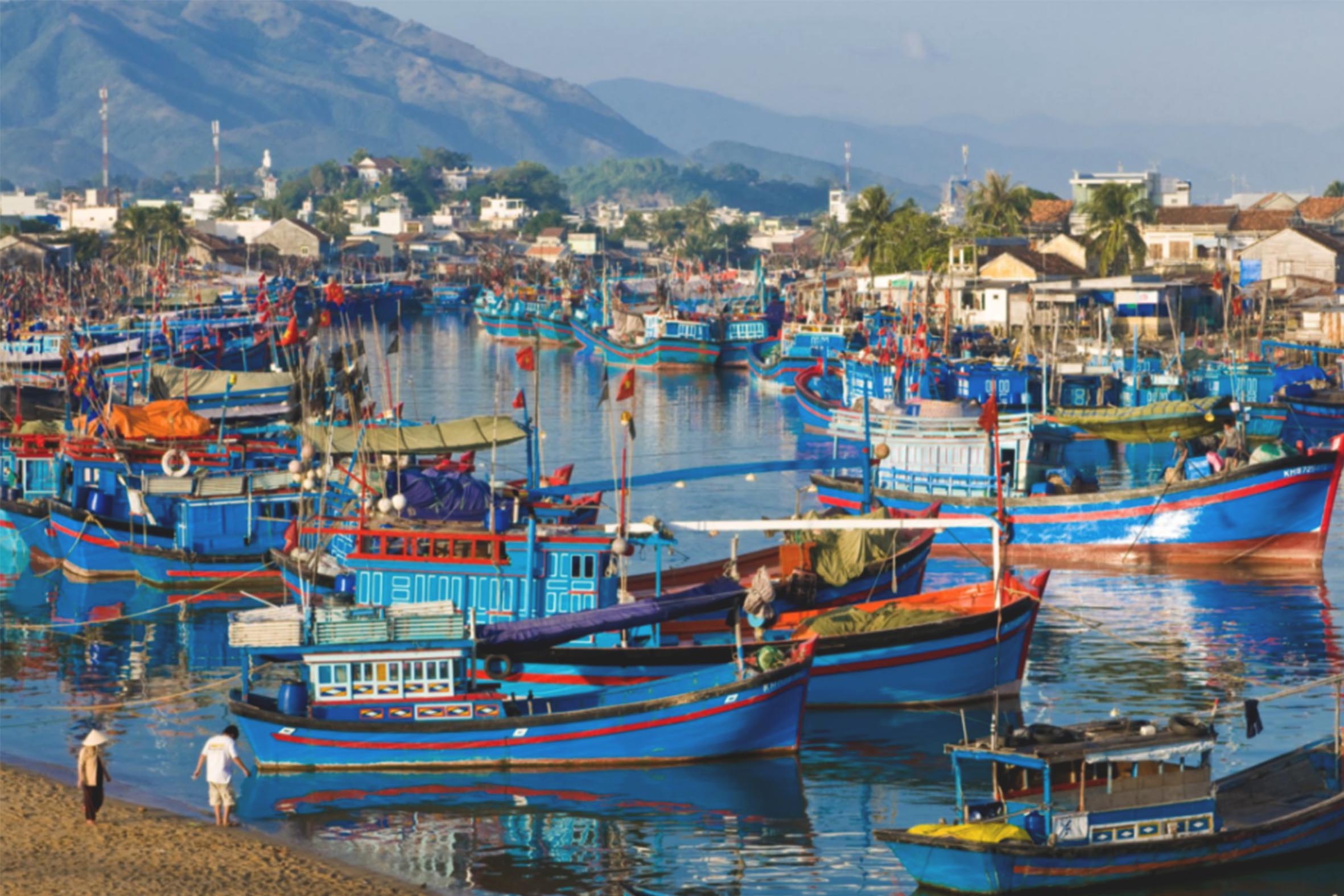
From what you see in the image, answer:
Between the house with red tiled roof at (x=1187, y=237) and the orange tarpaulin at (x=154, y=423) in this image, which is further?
the house with red tiled roof at (x=1187, y=237)

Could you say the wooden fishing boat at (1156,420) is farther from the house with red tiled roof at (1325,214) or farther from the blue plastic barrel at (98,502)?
the house with red tiled roof at (1325,214)

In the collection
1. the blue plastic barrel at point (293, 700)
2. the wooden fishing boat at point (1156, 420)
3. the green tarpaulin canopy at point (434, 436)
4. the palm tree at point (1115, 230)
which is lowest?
the blue plastic barrel at point (293, 700)

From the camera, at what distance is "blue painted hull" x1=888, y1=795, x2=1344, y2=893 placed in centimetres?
2055

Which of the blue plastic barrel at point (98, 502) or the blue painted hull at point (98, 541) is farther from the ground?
the blue plastic barrel at point (98, 502)

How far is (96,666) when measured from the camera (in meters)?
33.4

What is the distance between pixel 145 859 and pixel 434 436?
21.4m

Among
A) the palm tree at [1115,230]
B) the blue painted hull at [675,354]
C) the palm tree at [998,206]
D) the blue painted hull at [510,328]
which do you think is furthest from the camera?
the palm tree at [998,206]

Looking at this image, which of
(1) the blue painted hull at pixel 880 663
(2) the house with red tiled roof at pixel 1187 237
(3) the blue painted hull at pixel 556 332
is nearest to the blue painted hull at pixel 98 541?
(1) the blue painted hull at pixel 880 663

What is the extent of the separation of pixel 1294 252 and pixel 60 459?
7331cm

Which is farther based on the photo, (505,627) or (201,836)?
(505,627)

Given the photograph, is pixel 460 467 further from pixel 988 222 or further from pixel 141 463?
pixel 988 222

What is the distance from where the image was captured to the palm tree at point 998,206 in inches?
4680

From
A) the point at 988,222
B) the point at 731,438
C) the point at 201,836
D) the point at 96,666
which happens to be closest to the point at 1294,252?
the point at 988,222

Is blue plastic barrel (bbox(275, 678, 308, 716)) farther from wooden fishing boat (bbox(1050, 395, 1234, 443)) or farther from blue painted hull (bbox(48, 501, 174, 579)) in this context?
wooden fishing boat (bbox(1050, 395, 1234, 443))
